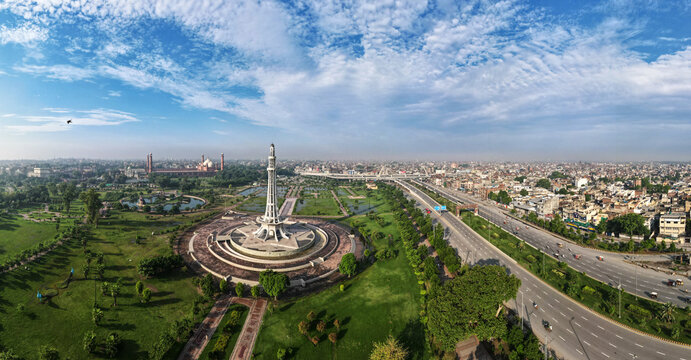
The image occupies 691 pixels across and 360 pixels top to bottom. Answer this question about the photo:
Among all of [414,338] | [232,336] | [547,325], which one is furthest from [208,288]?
[547,325]

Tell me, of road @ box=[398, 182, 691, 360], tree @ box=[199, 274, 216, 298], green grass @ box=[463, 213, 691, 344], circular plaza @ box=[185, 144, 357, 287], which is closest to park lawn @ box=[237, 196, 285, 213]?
circular plaza @ box=[185, 144, 357, 287]

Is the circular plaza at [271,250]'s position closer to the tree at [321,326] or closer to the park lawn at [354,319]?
the park lawn at [354,319]

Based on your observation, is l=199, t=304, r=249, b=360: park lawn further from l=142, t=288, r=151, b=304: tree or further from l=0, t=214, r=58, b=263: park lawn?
l=0, t=214, r=58, b=263: park lawn

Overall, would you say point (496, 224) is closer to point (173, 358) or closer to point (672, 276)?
point (672, 276)

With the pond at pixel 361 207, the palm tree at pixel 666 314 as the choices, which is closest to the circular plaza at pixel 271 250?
the pond at pixel 361 207

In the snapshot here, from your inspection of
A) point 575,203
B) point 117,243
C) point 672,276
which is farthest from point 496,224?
point 117,243
